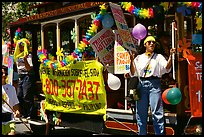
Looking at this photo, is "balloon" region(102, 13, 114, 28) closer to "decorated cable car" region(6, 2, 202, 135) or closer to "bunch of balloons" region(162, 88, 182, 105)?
"decorated cable car" region(6, 2, 202, 135)

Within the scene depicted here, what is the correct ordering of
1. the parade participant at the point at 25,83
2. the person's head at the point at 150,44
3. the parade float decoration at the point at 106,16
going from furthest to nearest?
1. the parade participant at the point at 25,83
2. the person's head at the point at 150,44
3. the parade float decoration at the point at 106,16

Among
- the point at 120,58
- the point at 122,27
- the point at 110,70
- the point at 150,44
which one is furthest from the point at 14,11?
the point at 150,44

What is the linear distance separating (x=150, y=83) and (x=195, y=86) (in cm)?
68

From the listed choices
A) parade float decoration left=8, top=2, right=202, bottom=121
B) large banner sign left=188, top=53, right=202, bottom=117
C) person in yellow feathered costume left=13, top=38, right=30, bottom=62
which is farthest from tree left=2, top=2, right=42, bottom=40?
large banner sign left=188, top=53, right=202, bottom=117

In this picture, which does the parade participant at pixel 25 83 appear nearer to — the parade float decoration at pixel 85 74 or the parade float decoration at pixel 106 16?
the parade float decoration at pixel 85 74

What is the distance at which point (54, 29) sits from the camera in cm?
941

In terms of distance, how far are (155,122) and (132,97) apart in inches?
24.9

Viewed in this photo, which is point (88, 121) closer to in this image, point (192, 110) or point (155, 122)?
point (155, 122)

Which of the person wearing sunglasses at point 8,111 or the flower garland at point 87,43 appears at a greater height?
the flower garland at point 87,43

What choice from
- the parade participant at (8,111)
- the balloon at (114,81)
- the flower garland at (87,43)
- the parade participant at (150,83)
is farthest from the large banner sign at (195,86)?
the parade participant at (8,111)

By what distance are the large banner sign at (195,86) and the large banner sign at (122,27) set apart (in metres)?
1.18

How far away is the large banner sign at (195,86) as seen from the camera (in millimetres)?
6008

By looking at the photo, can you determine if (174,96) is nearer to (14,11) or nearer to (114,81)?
(114,81)

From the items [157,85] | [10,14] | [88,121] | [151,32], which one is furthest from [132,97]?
[10,14]
